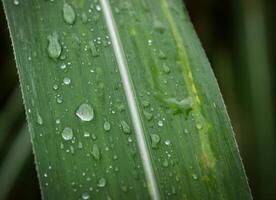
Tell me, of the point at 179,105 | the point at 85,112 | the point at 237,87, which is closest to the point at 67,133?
the point at 85,112

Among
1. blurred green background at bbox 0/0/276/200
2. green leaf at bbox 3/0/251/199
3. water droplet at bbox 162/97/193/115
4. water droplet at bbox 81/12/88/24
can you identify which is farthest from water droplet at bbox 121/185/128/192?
blurred green background at bbox 0/0/276/200

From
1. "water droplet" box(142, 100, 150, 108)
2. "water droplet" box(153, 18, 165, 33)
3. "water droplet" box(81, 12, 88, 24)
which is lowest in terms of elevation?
"water droplet" box(142, 100, 150, 108)

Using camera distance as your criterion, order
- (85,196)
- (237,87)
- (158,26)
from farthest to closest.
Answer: (237,87) < (158,26) < (85,196)

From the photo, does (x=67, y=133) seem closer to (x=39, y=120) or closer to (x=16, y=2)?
(x=39, y=120)

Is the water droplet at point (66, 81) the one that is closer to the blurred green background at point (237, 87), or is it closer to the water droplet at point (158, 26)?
the water droplet at point (158, 26)

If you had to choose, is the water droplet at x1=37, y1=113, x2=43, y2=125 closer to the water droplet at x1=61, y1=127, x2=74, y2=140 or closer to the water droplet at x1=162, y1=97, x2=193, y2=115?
the water droplet at x1=61, y1=127, x2=74, y2=140

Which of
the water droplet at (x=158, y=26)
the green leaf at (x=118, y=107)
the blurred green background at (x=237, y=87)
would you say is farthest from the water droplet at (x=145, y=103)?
the blurred green background at (x=237, y=87)
